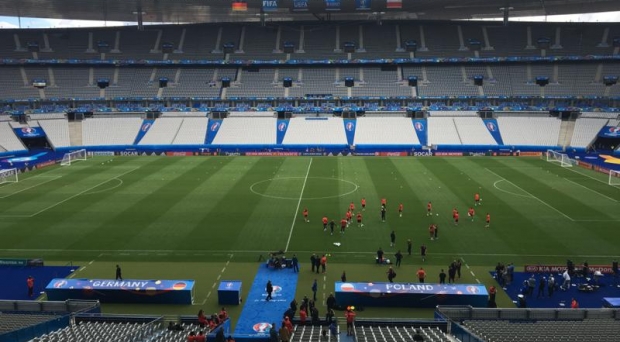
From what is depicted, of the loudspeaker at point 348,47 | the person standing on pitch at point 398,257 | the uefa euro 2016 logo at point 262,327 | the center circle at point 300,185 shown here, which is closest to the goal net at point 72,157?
the center circle at point 300,185

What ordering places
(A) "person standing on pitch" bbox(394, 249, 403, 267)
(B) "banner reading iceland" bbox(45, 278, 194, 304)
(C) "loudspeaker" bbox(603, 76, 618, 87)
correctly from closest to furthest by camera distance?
1. (B) "banner reading iceland" bbox(45, 278, 194, 304)
2. (A) "person standing on pitch" bbox(394, 249, 403, 267)
3. (C) "loudspeaker" bbox(603, 76, 618, 87)

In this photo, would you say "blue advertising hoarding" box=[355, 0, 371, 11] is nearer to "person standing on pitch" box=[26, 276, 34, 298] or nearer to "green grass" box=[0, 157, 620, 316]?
"green grass" box=[0, 157, 620, 316]

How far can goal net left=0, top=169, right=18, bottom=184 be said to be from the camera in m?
48.7

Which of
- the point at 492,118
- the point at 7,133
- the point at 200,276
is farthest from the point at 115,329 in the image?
the point at 492,118

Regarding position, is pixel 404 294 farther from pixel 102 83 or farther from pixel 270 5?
pixel 102 83

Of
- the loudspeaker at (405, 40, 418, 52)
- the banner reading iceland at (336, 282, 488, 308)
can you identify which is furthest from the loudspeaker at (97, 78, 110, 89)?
the banner reading iceland at (336, 282, 488, 308)

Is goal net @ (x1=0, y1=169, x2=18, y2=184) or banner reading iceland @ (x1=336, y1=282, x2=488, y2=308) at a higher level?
goal net @ (x1=0, y1=169, x2=18, y2=184)

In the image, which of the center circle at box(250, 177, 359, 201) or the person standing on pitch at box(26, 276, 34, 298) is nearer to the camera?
the person standing on pitch at box(26, 276, 34, 298)

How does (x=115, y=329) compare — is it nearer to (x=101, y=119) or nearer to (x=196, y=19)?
(x=101, y=119)

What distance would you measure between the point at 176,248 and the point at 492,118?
58.1m

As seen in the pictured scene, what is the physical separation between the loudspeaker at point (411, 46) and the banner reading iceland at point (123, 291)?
71.3 meters

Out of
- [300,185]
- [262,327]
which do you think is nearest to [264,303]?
[262,327]

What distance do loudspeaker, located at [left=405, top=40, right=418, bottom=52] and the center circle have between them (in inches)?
1738

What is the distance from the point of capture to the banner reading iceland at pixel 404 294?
21.4m
